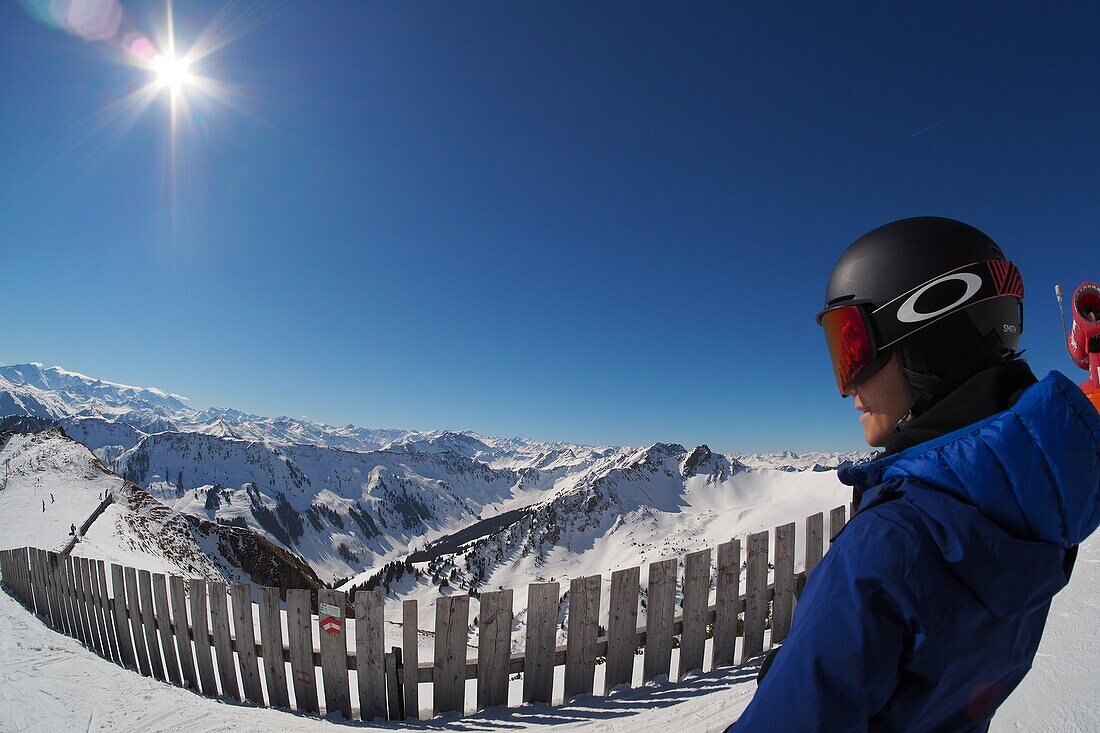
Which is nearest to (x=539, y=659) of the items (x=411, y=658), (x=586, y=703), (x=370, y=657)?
(x=586, y=703)

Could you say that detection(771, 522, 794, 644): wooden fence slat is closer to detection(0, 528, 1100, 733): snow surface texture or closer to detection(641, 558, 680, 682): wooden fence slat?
detection(0, 528, 1100, 733): snow surface texture

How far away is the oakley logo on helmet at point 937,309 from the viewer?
1.83 metres

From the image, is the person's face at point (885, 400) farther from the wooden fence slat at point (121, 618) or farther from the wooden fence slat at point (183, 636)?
the wooden fence slat at point (121, 618)

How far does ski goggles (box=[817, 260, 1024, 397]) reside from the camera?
1837mm

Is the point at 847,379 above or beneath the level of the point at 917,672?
above

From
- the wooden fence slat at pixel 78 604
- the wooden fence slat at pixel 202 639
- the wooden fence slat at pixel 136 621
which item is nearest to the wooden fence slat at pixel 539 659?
the wooden fence slat at pixel 202 639

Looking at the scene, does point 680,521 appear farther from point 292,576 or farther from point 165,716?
point 165,716

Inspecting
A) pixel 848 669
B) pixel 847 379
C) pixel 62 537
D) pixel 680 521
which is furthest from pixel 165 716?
pixel 680 521

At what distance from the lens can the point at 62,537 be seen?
13867 millimetres

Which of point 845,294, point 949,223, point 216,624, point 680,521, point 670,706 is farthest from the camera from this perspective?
point 680,521

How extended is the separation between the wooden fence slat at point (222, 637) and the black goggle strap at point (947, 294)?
265 inches

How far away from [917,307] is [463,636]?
447 cm

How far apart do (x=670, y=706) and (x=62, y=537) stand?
62.4 feet

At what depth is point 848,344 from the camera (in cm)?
205
